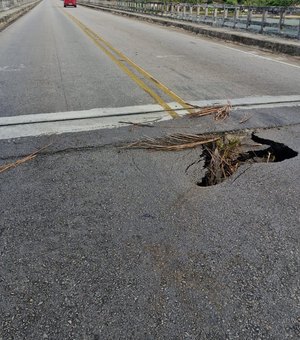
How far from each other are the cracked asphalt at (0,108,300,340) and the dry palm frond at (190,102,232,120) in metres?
1.54

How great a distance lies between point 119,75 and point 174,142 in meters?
4.42

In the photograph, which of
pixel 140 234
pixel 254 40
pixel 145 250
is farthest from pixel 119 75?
pixel 254 40

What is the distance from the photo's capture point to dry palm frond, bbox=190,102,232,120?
519cm

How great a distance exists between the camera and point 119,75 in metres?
8.19

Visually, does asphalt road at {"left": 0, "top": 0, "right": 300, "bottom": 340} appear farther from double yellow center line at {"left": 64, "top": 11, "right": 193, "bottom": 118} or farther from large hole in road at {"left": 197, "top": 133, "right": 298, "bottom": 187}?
double yellow center line at {"left": 64, "top": 11, "right": 193, "bottom": 118}

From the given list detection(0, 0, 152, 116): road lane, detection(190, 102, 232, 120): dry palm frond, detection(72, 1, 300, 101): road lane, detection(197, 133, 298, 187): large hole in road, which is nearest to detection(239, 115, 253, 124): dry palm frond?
detection(190, 102, 232, 120): dry palm frond

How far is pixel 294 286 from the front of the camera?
7.05 feet

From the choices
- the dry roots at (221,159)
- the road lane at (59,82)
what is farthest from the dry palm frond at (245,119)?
the road lane at (59,82)

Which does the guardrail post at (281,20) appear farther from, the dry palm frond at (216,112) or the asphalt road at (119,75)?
the dry palm frond at (216,112)

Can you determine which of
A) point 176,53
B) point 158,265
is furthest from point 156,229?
point 176,53

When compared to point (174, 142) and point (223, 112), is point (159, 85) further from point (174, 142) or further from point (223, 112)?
point (174, 142)

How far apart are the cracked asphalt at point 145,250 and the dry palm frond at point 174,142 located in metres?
0.32

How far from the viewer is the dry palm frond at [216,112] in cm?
519

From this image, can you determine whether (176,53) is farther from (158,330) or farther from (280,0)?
(158,330)
